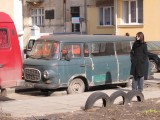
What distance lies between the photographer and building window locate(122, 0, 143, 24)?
1304 inches

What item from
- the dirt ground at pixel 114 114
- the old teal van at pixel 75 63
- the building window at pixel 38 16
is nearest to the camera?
the dirt ground at pixel 114 114

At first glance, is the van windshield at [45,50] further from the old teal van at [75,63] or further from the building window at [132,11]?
the building window at [132,11]

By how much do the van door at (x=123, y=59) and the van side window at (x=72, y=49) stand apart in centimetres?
174

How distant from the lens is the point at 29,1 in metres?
44.0

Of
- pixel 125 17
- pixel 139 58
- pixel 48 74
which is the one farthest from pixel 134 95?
pixel 125 17

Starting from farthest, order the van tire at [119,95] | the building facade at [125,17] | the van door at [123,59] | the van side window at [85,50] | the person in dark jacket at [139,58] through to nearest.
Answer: the building facade at [125,17], the van door at [123,59], the van side window at [85,50], the person in dark jacket at [139,58], the van tire at [119,95]

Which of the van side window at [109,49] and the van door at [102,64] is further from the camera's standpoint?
the van side window at [109,49]

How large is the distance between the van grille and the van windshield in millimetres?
565

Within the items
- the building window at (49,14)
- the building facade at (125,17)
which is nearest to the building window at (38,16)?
the building window at (49,14)

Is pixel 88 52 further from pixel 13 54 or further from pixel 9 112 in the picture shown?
pixel 9 112

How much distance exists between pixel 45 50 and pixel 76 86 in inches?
62.6

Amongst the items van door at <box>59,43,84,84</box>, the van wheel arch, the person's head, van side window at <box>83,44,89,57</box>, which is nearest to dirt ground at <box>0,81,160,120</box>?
the person's head

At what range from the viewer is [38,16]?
146 ft

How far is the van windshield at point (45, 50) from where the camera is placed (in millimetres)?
15055
